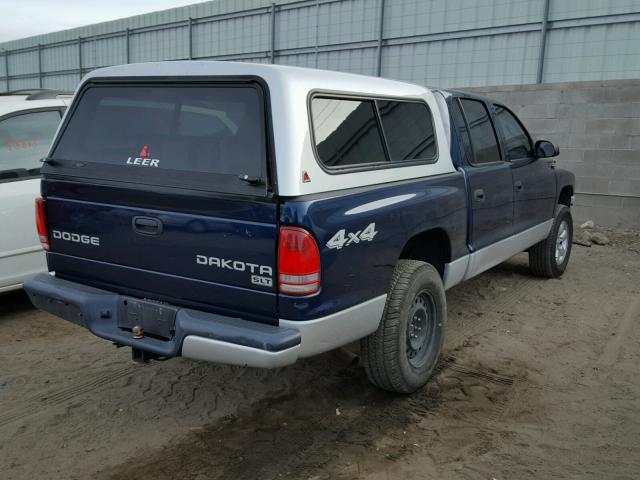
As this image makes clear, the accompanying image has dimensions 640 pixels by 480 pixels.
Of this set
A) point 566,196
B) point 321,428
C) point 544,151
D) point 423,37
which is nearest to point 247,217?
point 321,428

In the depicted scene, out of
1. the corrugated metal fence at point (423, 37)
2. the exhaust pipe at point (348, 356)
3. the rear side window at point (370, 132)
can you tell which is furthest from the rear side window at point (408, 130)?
the corrugated metal fence at point (423, 37)

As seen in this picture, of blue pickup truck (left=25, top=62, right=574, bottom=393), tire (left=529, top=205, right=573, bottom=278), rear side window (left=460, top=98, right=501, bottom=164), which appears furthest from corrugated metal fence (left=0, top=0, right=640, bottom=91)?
blue pickup truck (left=25, top=62, right=574, bottom=393)

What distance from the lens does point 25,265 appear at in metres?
4.92

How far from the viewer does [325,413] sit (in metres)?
3.55

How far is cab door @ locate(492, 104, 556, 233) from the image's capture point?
5.23 m

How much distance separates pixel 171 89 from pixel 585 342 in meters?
3.68

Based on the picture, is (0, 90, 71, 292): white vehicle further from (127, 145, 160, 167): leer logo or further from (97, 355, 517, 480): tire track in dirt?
(97, 355, 517, 480): tire track in dirt

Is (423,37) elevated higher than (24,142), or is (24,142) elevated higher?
(423,37)

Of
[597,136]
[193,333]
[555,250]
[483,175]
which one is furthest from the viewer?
[597,136]

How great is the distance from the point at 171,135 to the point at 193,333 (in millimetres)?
1061

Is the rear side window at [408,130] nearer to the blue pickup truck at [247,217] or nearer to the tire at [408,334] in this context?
the blue pickup truck at [247,217]

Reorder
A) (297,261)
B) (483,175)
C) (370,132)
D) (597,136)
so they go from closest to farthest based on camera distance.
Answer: (297,261) < (370,132) < (483,175) < (597,136)

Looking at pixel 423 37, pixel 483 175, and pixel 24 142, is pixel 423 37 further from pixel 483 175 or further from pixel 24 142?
pixel 24 142

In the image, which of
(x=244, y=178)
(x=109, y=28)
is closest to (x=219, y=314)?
(x=244, y=178)
